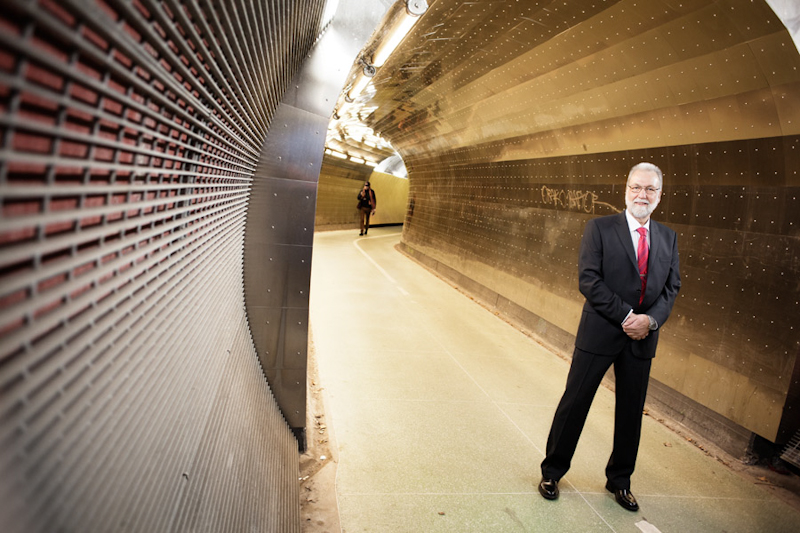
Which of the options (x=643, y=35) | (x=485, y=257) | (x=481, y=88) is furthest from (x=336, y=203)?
(x=643, y=35)

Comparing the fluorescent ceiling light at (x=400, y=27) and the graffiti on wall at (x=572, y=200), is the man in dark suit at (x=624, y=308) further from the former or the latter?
the graffiti on wall at (x=572, y=200)

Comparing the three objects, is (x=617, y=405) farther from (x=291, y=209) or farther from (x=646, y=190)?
(x=291, y=209)

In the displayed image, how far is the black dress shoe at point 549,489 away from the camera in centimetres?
327

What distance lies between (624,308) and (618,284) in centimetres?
19

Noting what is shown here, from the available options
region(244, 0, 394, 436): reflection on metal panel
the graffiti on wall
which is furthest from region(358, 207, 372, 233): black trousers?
region(244, 0, 394, 436): reflection on metal panel

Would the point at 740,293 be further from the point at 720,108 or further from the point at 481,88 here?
the point at 481,88

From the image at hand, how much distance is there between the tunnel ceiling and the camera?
3.63 m

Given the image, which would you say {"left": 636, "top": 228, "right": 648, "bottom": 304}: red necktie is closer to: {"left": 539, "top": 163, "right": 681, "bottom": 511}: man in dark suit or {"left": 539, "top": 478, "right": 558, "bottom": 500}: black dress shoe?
{"left": 539, "top": 163, "right": 681, "bottom": 511}: man in dark suit

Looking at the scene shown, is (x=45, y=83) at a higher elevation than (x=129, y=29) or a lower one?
lower

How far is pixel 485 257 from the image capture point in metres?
9.62

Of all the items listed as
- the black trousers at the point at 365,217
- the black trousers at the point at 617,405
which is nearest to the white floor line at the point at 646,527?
the black trousers at the point at 617,405

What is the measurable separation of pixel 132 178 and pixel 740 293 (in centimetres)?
479

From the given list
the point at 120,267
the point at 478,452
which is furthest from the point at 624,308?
the point at 120,267

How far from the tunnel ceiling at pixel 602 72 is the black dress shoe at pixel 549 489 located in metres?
3.24
